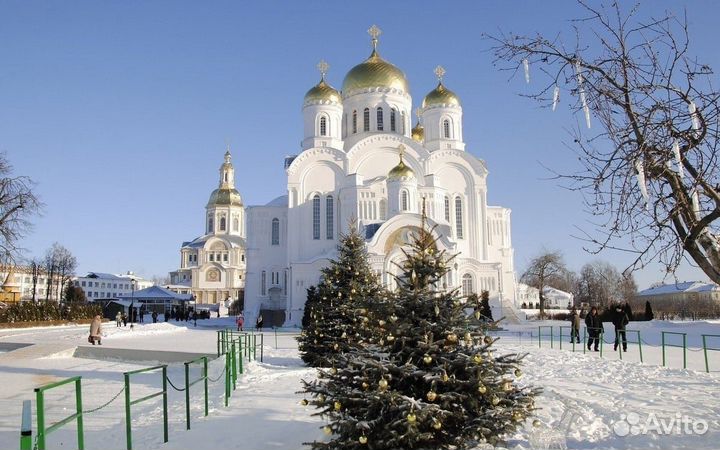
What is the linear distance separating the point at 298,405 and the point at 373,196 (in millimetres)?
29128

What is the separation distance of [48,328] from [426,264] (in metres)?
32.9

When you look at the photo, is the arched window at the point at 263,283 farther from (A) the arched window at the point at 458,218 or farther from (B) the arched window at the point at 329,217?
(A) the arched window at the point at 458,218

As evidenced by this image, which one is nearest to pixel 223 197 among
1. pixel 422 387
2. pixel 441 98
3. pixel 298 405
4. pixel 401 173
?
pixel 441 98

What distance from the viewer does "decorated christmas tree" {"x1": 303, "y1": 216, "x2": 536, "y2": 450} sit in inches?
239

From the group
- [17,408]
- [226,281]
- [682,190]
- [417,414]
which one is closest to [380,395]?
[417,414]

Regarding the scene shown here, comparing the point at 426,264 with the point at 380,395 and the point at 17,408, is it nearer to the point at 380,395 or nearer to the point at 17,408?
the point at 380,395

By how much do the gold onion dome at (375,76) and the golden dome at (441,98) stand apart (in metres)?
1.67

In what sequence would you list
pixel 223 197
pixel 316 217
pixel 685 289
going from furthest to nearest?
1. pixel 223 197
2. pixel 685 289
3. pixel 316 217

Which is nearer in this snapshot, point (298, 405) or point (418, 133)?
point (298, 405)

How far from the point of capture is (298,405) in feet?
33.1

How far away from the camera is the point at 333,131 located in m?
43.3

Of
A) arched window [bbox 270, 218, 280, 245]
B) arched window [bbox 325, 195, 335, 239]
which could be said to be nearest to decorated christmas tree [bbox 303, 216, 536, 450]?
arched window [bbox 325, 195, 335, 239]

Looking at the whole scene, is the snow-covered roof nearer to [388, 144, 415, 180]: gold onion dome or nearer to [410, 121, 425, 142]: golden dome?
[410, 121, 425, 142]: golden dome

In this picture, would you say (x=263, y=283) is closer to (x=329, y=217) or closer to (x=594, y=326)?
(x=329, y=217)
